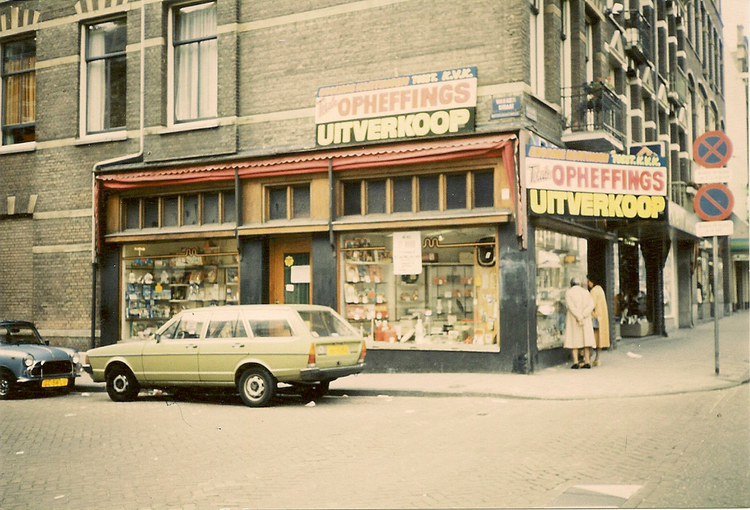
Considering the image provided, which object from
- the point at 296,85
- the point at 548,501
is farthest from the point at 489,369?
the point at 548,501

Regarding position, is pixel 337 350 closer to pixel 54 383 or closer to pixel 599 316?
pixel 54 383

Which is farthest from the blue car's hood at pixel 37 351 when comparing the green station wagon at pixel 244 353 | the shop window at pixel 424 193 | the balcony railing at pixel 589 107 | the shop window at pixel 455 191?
the balcony railing at pixel 589 107

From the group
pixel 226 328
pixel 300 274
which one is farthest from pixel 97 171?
pixel 226 328

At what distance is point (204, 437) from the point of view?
8.83 metres

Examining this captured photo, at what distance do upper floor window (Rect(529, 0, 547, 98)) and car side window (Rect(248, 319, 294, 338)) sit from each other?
696cm

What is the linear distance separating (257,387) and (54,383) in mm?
4093

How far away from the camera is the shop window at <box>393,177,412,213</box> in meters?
15.0

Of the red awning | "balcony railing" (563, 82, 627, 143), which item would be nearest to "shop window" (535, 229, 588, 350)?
the red awning

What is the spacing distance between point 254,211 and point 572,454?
10.4 metres

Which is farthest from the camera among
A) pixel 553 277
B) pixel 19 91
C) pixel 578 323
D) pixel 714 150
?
pixel 19 91

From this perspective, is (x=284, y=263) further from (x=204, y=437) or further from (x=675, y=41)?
(x=675, y=41)

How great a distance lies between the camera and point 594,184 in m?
14.6

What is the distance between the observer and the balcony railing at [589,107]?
53.0ft

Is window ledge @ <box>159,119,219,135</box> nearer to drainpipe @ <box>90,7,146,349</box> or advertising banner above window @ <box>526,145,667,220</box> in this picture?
drainpipe @ <box>90,7,146,349</box>
